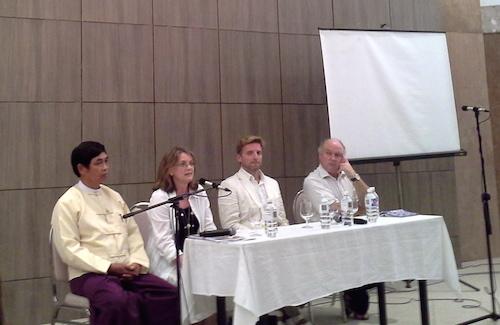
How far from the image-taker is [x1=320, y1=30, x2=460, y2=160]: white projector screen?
4066mm

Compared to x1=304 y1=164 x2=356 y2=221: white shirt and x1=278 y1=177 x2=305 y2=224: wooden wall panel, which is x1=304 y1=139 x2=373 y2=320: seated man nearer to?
x1=304 y1=164 x2=356 y2=221: white shirt

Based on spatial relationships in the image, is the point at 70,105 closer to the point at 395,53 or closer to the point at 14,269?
the point at 14,269

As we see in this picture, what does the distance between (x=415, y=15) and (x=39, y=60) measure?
3.79 meters

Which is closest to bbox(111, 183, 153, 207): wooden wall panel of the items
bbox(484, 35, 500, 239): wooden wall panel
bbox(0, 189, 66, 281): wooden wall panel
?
bbox(0, 189, 66, 281): wooden wall panel

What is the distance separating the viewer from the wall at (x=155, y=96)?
142 inches

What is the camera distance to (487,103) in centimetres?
564

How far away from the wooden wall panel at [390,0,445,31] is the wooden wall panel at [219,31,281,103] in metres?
1.44

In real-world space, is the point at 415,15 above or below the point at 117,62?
above

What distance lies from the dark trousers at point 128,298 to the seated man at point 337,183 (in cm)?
127

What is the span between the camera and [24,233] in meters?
3.57

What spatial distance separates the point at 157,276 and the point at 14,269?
4.82 feet

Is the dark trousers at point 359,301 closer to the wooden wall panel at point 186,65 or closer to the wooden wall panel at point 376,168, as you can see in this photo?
the wooden wall panel at point 376,168

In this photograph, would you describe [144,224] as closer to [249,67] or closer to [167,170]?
[167,170]

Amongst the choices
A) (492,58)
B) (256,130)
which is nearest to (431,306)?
(256,130)
